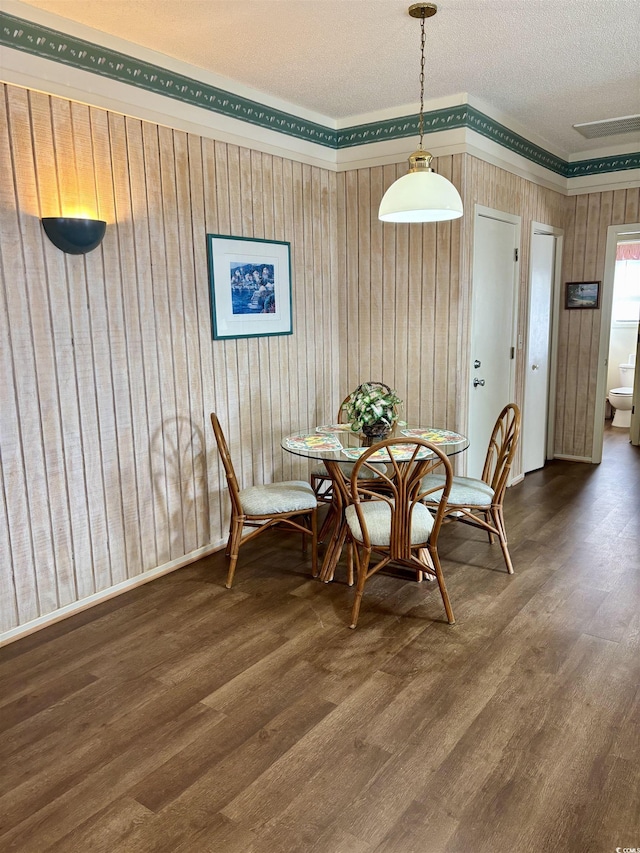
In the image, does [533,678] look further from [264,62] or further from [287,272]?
[264,62]

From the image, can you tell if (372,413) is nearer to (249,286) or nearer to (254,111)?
(249,286)

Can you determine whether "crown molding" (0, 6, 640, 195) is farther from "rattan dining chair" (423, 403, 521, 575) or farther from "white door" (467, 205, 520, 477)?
"rattan dining chair" (423, 403, 521, 575)

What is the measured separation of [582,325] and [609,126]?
5.71 feet

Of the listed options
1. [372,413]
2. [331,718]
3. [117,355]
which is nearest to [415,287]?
[372,413]

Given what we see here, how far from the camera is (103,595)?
10.5 feet

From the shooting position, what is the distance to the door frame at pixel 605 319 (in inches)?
214

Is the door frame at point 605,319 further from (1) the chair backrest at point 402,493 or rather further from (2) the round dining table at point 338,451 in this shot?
(1) the chair backrest at point 402,493

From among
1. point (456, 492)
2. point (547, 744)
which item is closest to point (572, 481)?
point (456, 492)

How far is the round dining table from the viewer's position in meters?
3.16

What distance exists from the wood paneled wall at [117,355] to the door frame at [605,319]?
300cm

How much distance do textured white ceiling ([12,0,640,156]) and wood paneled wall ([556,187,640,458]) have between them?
136 centimetres

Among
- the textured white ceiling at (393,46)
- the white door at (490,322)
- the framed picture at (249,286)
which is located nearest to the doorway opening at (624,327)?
the white door at (490,322)

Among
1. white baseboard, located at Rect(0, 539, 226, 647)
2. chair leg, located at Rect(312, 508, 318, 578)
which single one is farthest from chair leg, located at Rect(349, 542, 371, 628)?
white baseboard, located at Rect(0, 539, 226, 647)

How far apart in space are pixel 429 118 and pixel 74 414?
2907 millimetres
